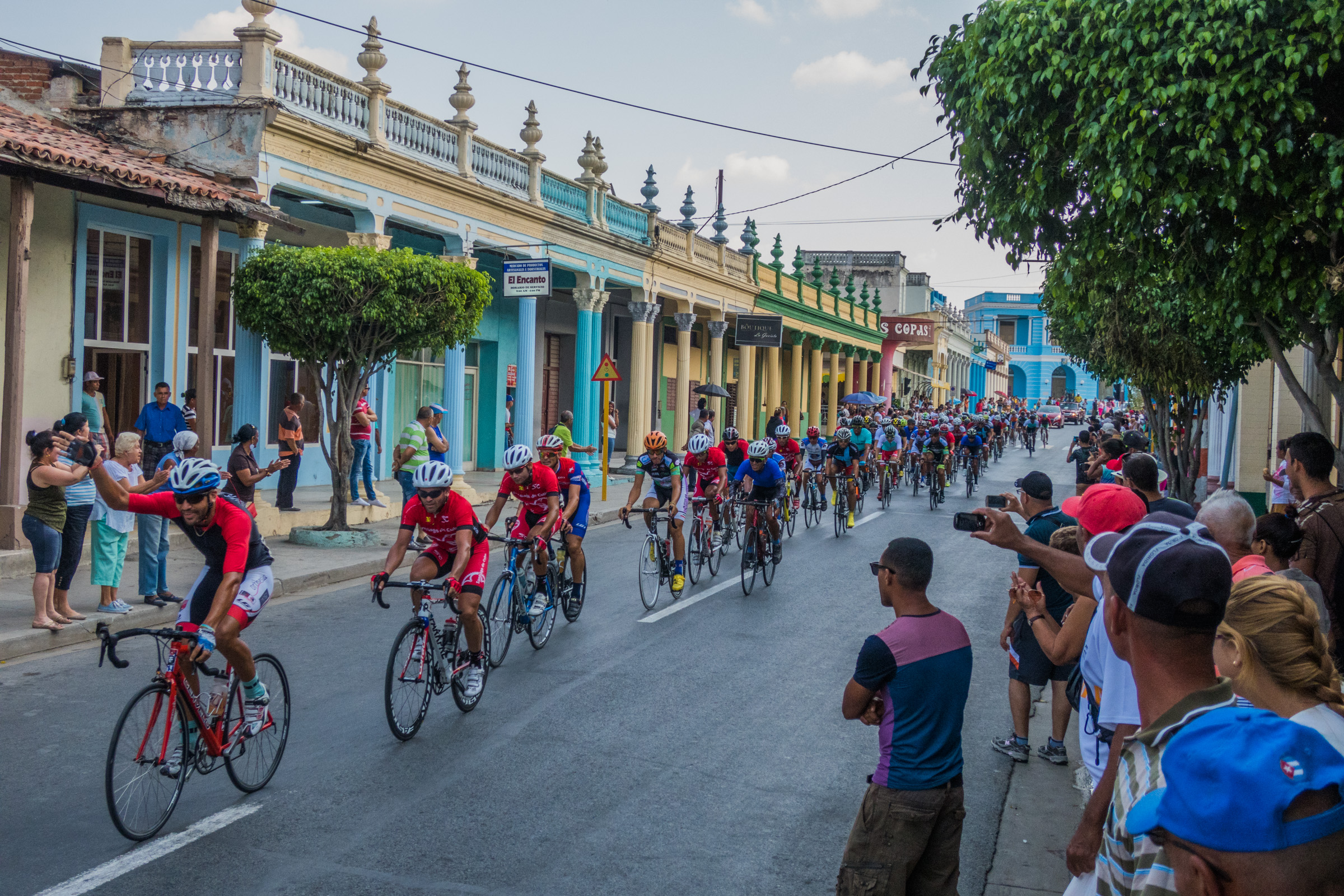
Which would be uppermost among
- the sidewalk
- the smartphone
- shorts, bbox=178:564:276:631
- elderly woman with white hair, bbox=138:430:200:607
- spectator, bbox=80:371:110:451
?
spectator, bbox=80:371:110:451

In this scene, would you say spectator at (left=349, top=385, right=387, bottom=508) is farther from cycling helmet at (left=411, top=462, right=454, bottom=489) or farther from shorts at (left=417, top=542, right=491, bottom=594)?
cycling helmet at (left=411, top=462, right=454, bottom=489)

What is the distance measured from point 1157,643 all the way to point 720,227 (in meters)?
33.1

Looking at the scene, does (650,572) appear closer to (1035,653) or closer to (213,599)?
(1035,653)

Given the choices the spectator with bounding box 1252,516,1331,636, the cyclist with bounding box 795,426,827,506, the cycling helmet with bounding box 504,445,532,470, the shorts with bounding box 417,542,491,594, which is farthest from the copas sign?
the spectator with bounding box 1252,516,1331,636

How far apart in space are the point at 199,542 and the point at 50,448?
3740 mm

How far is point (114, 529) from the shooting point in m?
9.61

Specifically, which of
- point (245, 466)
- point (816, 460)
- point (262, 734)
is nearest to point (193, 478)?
point (262, 734)

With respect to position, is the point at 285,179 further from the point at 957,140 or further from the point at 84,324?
the point at 957,140

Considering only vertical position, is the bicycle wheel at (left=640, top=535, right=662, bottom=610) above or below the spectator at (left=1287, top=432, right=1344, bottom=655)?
below

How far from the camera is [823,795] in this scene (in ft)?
19.6

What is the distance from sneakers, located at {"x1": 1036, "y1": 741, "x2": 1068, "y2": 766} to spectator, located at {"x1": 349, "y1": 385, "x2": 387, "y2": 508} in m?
11.8

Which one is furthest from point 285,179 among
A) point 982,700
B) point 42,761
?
point 982,700

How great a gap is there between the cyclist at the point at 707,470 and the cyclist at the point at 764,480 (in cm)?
27

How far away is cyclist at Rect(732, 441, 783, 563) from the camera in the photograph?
1280 centimetres
